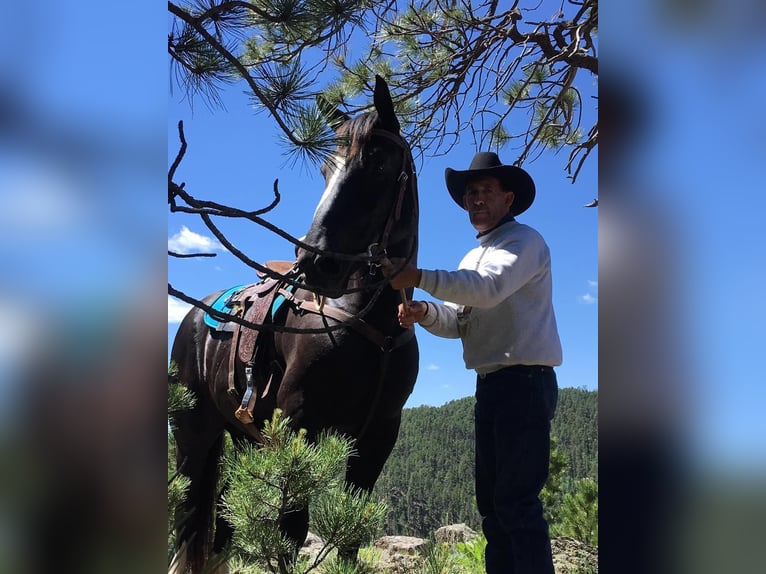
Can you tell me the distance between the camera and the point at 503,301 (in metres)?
1.80

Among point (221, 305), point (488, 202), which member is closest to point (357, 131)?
point (488, 202)

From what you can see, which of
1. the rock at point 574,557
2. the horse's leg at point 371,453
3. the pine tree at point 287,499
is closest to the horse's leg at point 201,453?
the horse's leg at point 371,453

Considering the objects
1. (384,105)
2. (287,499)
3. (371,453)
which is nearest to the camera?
(287,499)

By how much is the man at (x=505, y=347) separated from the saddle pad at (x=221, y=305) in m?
1.27

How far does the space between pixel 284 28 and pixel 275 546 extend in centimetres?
121

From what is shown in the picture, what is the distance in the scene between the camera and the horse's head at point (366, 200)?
1.73m

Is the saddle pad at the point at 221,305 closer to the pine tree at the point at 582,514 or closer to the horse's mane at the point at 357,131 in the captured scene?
the horse's mane at the point at 357,131

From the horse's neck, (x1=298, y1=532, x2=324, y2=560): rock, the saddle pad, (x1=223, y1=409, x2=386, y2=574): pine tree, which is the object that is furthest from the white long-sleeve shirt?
the saddle pad

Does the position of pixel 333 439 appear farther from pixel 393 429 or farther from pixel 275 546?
pixel 393 429

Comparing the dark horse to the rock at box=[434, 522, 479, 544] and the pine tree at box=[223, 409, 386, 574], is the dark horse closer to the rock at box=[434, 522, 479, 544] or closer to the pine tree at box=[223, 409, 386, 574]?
the pine tree at box=[223, 409, 386, 574]

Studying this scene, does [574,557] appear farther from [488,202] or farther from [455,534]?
[488,202]

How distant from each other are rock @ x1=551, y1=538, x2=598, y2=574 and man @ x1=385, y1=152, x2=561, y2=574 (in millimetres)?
1862

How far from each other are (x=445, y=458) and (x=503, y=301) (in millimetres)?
6978
